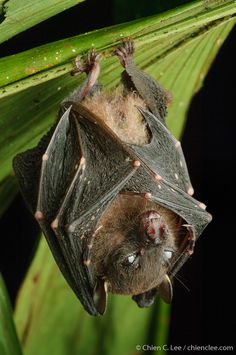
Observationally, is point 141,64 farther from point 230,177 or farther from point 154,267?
point 230,177

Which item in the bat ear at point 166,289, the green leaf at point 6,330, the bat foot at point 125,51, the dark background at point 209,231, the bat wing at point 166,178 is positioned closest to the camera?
the bat foot at point 125,51

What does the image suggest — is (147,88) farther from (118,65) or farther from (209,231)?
(209,231)

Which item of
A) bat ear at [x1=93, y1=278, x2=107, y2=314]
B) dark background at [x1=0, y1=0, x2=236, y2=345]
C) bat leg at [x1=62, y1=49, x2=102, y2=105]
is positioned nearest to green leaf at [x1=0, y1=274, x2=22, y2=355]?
bat ear at [x1=93, y1=278, x2=107, y2=314]

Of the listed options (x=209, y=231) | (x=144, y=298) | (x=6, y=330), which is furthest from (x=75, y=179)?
(x=209, y=231)

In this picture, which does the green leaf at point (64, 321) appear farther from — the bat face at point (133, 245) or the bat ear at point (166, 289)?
the bat ear at point (166, 289)

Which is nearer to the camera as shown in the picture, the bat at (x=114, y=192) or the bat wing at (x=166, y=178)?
the bat at (x=114, y=192)

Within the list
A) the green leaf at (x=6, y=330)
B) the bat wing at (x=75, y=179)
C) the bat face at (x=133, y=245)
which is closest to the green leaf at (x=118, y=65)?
the bat wing at (x=75, y=179)
